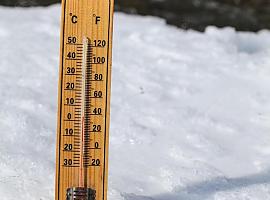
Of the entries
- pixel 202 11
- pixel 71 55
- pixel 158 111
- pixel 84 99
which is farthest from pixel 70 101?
pixel 202 11

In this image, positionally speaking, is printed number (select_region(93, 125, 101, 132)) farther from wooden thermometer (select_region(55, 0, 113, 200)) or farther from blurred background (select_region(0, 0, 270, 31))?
blurred background (select_region(0, 0, 270, 31))

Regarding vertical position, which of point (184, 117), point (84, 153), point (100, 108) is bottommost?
point (184, 117)

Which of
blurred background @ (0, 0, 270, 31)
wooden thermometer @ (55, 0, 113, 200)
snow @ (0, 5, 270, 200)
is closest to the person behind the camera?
wooden thermometer @ (55, 0, 113, 200)

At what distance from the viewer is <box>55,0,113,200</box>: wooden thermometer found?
231cm

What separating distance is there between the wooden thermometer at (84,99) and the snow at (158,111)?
300 millimetres

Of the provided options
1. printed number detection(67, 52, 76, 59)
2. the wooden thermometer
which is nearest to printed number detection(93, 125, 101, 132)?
the wooden thermometer

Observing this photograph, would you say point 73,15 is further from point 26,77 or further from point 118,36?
point 118,36

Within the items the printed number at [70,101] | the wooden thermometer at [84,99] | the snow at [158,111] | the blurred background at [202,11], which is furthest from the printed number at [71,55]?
the blurred background at [202,11]

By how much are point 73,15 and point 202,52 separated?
2.46 metres

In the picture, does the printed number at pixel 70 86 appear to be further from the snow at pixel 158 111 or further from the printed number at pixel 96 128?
the snow at pixel 158 111

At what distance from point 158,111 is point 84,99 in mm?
1418

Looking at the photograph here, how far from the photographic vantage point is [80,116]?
7.70 feet

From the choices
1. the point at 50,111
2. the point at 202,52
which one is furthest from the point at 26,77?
the point at 202,52

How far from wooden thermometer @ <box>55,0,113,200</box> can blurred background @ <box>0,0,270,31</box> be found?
3905 mm
